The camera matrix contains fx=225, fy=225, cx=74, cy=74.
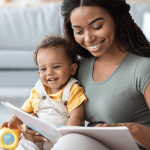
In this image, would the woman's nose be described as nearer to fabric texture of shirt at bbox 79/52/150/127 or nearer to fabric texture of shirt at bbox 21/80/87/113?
fabric texture of shirt at bbox 79/52/150/127

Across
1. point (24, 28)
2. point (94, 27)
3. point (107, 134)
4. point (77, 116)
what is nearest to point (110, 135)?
point (107, 134)

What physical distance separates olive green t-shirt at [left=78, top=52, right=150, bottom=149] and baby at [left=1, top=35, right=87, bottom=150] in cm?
10

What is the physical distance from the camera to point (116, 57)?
3.39 ft

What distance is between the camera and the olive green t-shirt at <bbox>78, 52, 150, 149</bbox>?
90 cm

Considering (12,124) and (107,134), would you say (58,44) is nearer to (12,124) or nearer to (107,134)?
(12,124)

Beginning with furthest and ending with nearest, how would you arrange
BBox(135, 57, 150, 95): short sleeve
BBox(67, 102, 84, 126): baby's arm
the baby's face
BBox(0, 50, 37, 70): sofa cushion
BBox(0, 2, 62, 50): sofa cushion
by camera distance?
BBox(0, 2, 62, 50): sofa cushion, BBox(0, 50, 37, 70): sofa cushion, the baby's face, BBox(67, 102, 84, 126): baby's arm, BBox(135, 57, 150, 95): short sleeve

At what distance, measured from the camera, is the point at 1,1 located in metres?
4.13

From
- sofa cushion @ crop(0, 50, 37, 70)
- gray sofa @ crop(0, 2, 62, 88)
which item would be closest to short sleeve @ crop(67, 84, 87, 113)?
sofa cushion @ crop(0, 50, 37, 70)

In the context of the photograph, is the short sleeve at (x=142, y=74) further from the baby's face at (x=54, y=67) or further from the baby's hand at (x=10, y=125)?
the baby's hand at (x=10, y=125)

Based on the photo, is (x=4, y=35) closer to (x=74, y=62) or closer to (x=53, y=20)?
(x=53, y=20)

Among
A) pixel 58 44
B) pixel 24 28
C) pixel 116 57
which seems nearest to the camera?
pixel 116 57

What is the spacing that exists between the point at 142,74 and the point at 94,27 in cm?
28

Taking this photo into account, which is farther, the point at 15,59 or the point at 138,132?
the point at 15,59

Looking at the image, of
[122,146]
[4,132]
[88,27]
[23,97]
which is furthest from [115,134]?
[23,97]
